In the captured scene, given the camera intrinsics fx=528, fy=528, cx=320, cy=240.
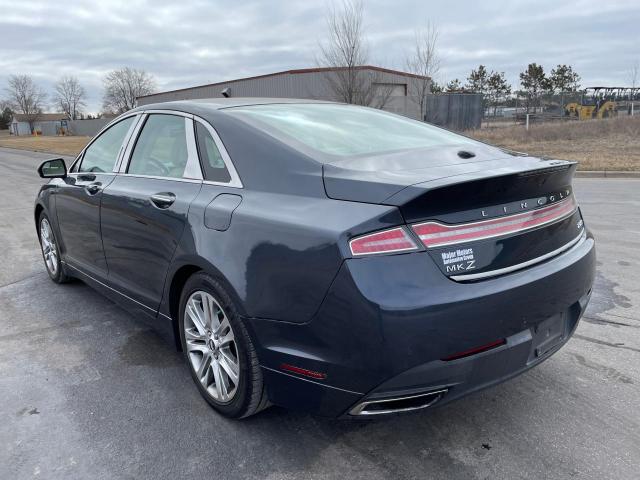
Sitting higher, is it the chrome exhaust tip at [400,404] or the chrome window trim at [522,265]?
the chrome window trim at [522,265]

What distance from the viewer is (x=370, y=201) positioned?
2.06m

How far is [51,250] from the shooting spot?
4977 millimetres

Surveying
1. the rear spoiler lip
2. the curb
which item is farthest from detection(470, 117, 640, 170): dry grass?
the rear spoiler lip

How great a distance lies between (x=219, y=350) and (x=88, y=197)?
1872 millimetres

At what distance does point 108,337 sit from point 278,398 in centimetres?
196

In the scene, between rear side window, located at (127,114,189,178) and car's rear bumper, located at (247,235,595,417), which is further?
rear side window, located at (127,114,189,178)

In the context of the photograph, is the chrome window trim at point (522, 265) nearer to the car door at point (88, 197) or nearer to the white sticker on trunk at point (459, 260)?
the white sticker on trunk at point (459, 260)

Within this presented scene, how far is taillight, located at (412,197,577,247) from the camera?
6.62ft

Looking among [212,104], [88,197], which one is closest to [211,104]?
[212,104]

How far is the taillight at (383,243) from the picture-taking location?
198cm

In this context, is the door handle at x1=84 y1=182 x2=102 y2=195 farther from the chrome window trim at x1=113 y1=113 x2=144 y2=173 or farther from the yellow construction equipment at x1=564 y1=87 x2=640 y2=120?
the yellow construction equipment at x1=564 y1=87 x2=640 y2=120

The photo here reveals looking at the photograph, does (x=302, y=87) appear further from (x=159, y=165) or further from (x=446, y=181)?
(x=446, y=181)

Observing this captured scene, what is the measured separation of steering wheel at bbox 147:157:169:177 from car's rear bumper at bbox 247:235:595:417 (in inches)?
52.0

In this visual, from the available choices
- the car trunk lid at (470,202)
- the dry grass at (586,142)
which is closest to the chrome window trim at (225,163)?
the car trunk lid at (470,202)
